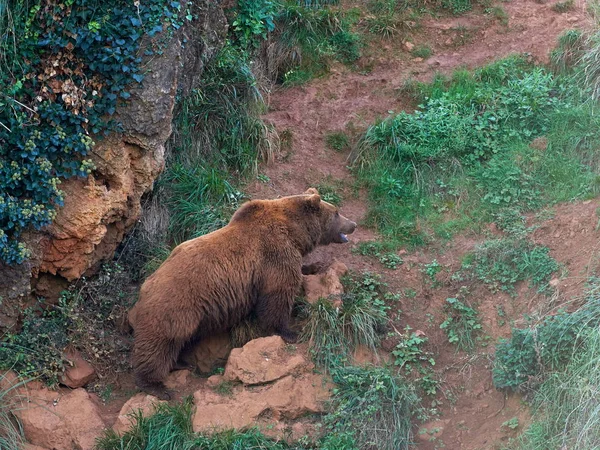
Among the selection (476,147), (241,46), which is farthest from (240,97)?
(476,147)

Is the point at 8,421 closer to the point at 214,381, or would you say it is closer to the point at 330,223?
the point at 214,381

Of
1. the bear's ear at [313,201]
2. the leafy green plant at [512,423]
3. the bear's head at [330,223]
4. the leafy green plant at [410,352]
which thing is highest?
the bear's ear at [313,201]

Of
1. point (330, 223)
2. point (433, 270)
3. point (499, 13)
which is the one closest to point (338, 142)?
point (330, 223)

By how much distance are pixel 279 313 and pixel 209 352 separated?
87cm

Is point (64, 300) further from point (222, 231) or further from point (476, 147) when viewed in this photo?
point (476, 147)

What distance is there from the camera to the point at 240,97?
1010 centimetres

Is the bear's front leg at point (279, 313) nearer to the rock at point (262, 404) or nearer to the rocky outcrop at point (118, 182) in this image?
the rock at point (262, 404)

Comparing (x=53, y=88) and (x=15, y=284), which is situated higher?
(x=53, y=88)

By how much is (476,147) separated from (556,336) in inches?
140

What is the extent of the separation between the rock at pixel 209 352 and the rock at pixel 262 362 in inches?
19.5

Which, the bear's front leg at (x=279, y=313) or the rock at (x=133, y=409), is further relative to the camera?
the bear's front leg at (x=279, y=313)

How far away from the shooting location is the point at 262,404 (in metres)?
7.47

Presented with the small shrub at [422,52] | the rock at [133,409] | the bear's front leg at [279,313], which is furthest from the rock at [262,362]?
the small shrub at [422,52]

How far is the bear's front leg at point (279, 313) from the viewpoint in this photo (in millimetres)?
8055
